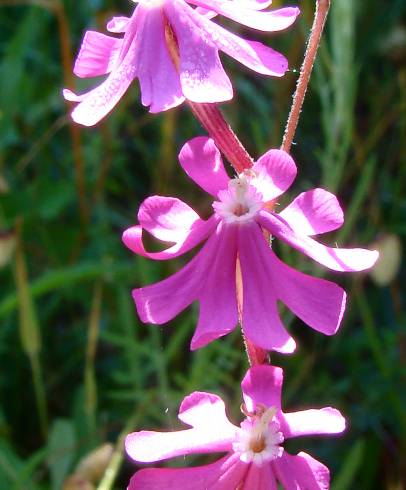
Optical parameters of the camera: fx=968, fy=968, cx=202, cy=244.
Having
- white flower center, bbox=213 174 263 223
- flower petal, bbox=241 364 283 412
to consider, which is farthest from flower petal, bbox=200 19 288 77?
flower petal, bbox=241 364 283 412

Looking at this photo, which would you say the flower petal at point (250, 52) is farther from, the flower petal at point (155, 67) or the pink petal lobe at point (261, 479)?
the pink petal lobe at point (261, 479)

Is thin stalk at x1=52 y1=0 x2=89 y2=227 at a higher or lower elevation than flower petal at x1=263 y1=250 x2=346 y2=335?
higher

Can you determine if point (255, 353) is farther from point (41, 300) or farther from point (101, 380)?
point (41, 300)

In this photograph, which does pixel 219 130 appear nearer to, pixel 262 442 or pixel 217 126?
pixel 217 126

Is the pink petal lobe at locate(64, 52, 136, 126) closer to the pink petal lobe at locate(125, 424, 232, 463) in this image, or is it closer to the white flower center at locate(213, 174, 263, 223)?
the white flower center at locate(213, 174, 263, 223)

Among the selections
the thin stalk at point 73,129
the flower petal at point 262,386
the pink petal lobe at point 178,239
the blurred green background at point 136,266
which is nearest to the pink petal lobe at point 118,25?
the pink petal lobe at point 178,239

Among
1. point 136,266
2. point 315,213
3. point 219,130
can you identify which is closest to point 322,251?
point 315,213
